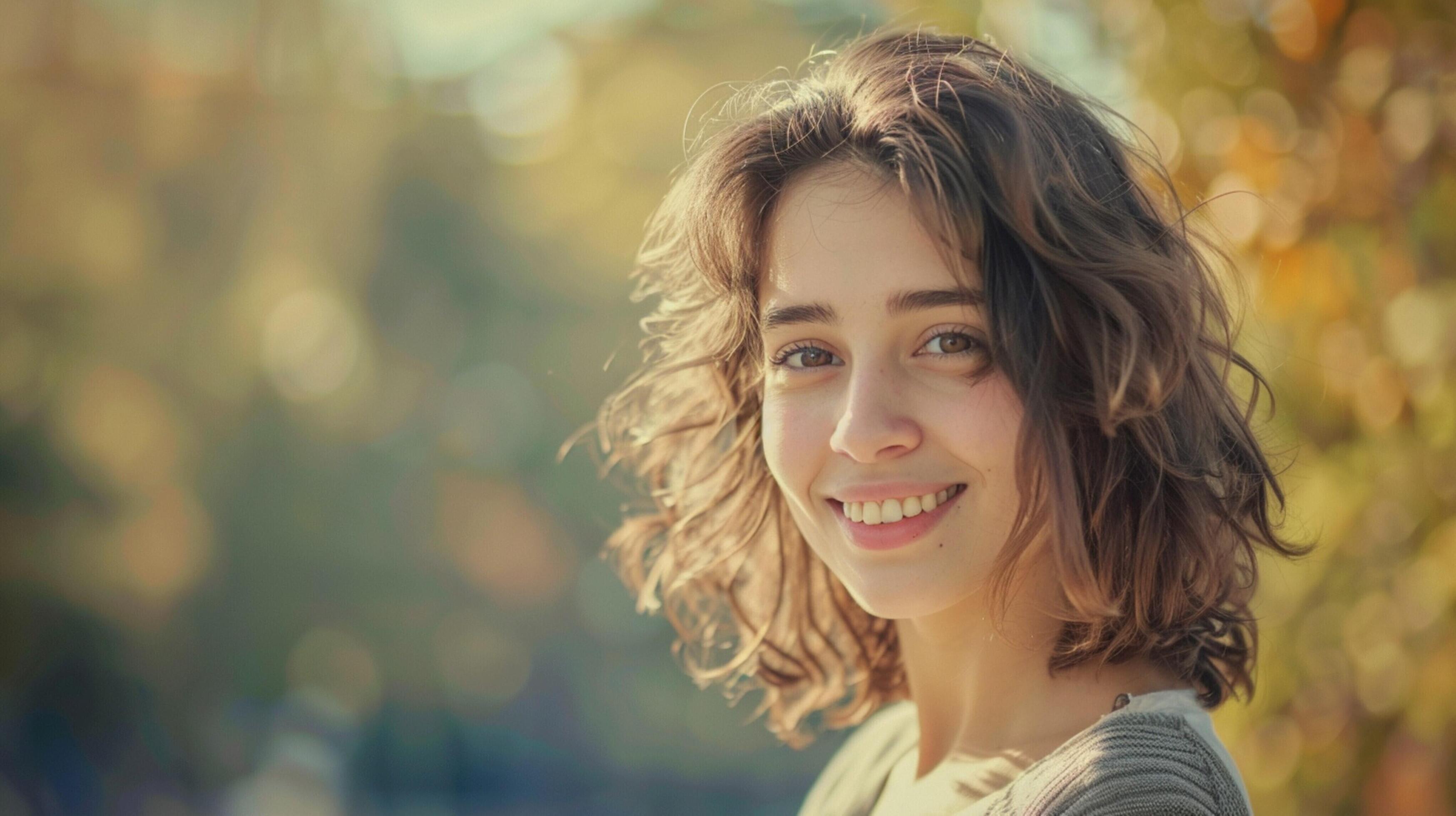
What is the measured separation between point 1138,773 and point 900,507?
0.39 meters

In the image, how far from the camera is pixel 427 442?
5027mm

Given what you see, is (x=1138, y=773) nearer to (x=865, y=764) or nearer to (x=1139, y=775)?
(x=1139, y=775)

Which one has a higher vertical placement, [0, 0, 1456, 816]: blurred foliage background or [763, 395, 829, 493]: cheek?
[0, 0, 1456, 816]: blurred foliage background

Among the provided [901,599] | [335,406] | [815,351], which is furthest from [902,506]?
[335,406]

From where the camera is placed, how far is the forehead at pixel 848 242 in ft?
4.37

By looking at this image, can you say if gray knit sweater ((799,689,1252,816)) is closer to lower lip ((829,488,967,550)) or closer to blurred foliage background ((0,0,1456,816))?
lower lip ((829,488,967,550))

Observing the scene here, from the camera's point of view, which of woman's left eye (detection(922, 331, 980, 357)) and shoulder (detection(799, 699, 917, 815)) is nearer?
woman's left eye (detection(922, 331, 980, 357))

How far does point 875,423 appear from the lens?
133 centimetres

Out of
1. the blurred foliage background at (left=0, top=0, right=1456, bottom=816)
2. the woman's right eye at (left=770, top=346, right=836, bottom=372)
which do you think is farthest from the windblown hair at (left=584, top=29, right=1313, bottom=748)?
the blurred foliage background at (left=0, top=0, right=1456, bottom=816)

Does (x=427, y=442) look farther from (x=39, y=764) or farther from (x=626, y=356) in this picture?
Result: (x=39, y=764)

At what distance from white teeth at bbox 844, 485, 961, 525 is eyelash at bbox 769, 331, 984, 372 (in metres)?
0.16

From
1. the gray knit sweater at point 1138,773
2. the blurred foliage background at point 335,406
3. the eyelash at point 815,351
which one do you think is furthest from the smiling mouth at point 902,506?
the blurred foliage background at point 335,406

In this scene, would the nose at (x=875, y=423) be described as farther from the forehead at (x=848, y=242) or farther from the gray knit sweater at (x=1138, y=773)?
the gray knit sweater at (x=1138, y=773)

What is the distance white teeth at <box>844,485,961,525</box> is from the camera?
1381 mm
